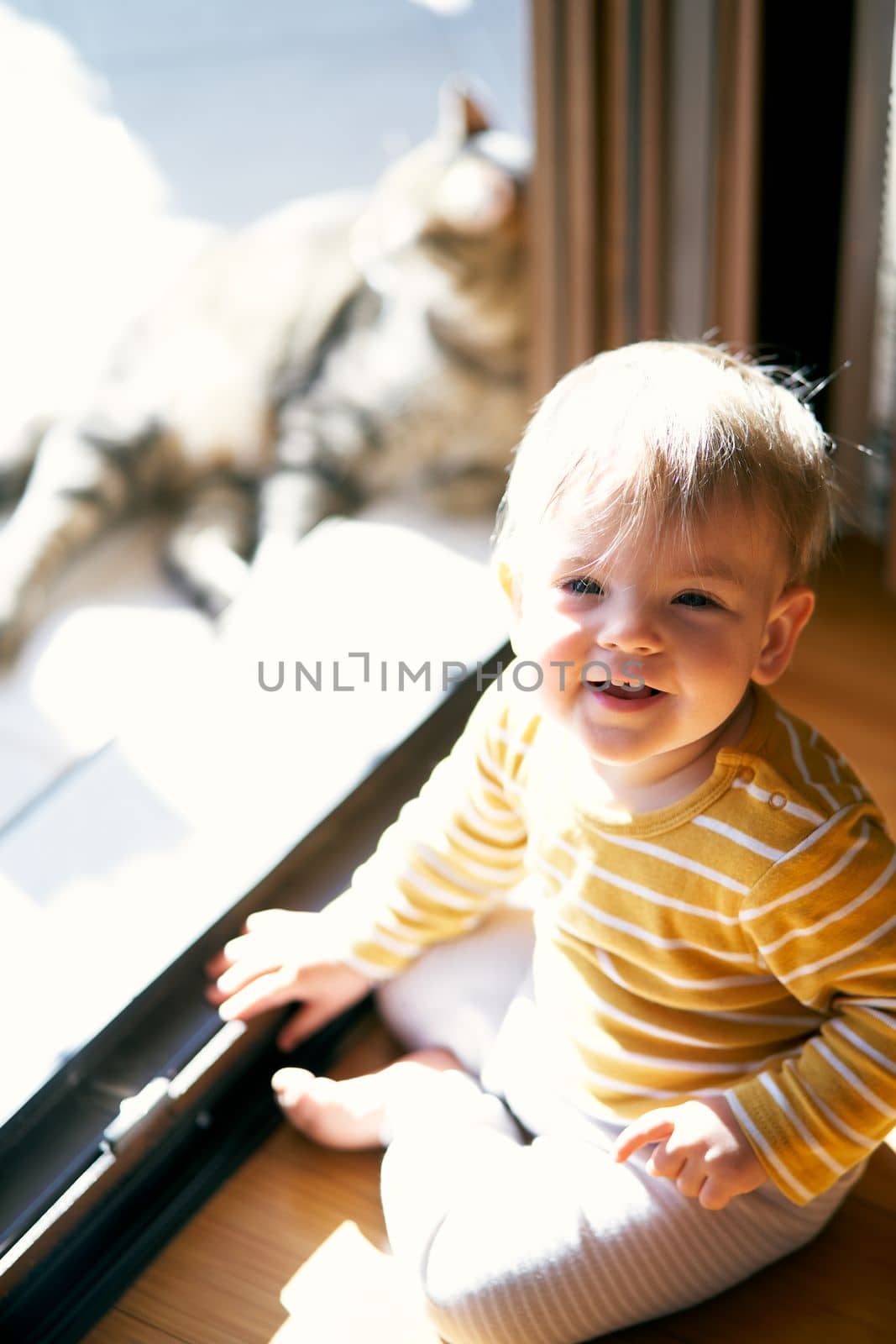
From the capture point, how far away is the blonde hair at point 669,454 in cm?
76

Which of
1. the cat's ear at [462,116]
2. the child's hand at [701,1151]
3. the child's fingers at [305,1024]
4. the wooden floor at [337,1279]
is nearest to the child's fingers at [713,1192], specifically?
the child's hand at [701,1151]

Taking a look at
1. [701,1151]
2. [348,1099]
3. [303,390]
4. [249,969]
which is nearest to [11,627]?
[303,390]

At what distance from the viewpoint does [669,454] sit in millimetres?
756

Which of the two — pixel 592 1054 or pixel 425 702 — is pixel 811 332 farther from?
pixel 592 1054

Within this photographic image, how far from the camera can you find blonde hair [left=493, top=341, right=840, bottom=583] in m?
0.76

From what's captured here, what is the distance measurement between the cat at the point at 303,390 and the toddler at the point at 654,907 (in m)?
0.67

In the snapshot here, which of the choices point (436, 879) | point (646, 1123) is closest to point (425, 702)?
point (436, 879)

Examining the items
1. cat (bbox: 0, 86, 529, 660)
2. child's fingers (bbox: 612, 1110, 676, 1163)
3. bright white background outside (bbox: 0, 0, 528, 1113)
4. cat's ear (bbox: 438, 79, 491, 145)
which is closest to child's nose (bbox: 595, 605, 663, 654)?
child's fingers (bbox: 612, 1110, 676, 1163)

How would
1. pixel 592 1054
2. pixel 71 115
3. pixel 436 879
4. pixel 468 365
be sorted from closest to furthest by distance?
pixel 592 1054, pixel 436 879, pixel 71 115, pixel 468 365

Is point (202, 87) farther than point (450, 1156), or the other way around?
point (202, 87)

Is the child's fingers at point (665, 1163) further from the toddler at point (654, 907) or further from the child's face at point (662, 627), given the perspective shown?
the child's face at point (662, 627)

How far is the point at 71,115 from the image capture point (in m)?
1.46

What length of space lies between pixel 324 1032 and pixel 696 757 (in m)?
0.43

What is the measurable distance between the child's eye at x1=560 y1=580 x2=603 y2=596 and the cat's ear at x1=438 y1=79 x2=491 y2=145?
0.89 m
